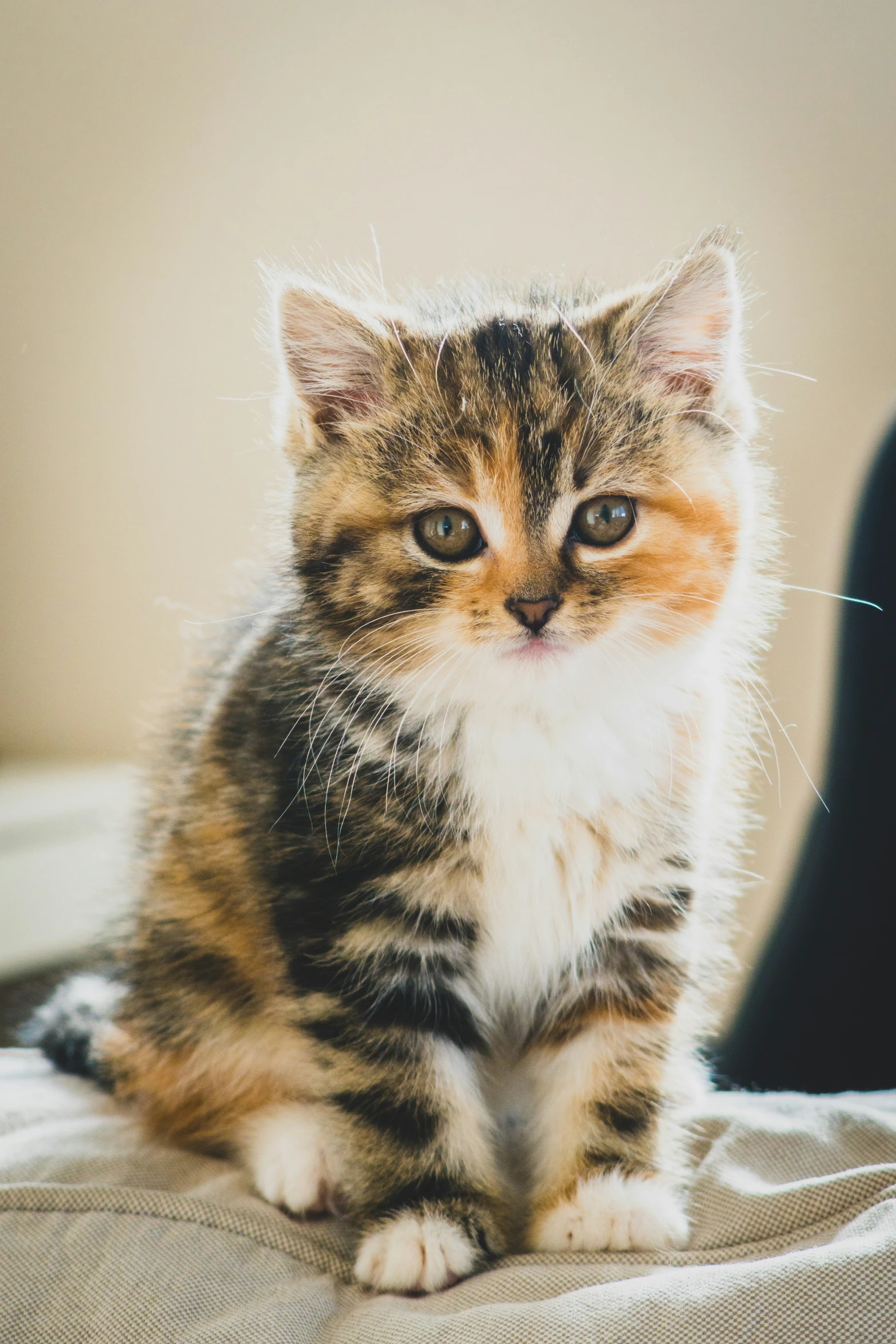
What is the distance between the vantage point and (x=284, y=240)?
6.25 ft

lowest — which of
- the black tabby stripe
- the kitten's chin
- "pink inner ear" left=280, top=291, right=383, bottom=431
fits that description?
the black tabby stripe

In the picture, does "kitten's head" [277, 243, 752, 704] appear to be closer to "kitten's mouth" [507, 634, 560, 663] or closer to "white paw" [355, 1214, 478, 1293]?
"kitten's mouth" [507, 634, 560, 663]

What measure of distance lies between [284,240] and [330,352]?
3.74 feet

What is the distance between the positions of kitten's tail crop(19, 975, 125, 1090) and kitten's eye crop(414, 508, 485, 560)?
570 millimetres

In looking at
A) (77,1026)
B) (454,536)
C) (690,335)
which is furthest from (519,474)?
(77,1026)

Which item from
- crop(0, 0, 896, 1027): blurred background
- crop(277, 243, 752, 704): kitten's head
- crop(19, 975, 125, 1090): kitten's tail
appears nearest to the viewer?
crop(277, 243, 752, 704): kitten's head

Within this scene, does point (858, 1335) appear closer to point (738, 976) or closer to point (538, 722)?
point (538, 722)

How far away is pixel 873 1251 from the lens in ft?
2.00

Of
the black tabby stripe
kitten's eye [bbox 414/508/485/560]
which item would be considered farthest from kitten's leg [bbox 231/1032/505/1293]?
kitten's eye [bbox 414/508/485/560]

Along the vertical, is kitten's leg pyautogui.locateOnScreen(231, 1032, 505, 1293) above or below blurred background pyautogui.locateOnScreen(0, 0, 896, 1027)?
below

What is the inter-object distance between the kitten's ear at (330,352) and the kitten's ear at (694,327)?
0.76ft

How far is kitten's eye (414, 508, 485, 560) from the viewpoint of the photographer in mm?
850

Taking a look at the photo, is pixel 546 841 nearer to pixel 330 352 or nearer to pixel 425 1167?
pixel 425 1167

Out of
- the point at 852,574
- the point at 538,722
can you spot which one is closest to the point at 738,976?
the point at 852,574
